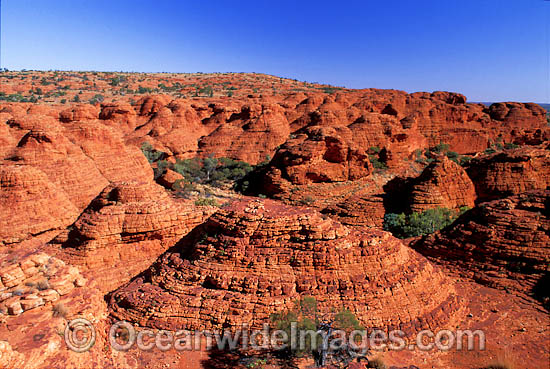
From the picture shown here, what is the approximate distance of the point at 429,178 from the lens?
22969 mm

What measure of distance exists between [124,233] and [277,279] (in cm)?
718

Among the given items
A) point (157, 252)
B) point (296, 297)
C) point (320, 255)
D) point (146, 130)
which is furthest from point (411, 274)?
point (146, 130)

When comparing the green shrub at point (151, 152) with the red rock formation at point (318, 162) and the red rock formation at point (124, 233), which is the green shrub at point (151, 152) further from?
the red rock formation at point (124, 233)

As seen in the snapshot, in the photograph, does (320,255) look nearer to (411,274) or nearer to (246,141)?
(411,274)

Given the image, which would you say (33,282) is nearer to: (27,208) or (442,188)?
(27,208)

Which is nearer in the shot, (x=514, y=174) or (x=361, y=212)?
(x=361, y=212)

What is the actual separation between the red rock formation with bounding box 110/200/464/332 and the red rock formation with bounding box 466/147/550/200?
50.0ft

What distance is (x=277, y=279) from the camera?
35.7ft

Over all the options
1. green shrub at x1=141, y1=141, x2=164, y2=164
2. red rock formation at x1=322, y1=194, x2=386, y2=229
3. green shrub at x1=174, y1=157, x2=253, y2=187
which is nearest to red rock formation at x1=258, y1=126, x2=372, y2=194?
red rock formation at x1=322, y1=194, x2=386, y2=229

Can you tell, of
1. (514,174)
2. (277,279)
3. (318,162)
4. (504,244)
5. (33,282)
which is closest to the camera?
(33,282)

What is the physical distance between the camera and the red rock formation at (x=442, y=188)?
2236cm

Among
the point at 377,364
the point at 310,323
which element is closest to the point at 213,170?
the point at 310,323

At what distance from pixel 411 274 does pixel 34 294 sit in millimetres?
11021

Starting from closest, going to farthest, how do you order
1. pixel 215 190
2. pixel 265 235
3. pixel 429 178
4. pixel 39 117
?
pixel 265 235, pixel 429 178, pixel 39 117, pixel 215 190
